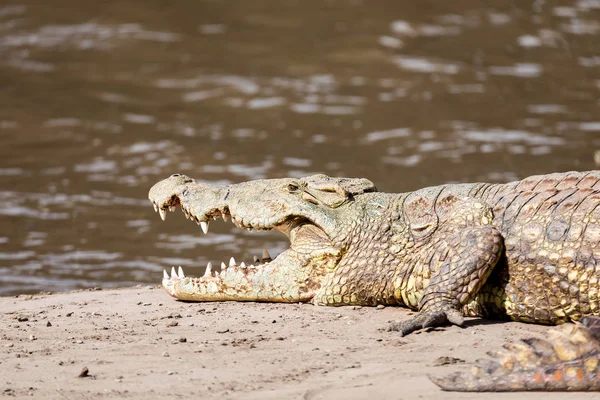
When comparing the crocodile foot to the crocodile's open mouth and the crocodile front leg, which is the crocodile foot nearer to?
the crocodile front leg

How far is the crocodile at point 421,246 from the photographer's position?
511cm

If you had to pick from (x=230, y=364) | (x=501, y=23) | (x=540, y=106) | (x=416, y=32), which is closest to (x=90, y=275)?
(x=230, y=364)

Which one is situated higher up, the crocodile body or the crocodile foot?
the crocodile body

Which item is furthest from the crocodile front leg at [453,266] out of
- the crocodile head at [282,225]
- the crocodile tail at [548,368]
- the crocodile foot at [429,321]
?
the crocodile tail at [548,368]

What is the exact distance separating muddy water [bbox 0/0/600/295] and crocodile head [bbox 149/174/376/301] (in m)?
2.60

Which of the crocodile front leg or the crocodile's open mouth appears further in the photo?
the crocodile's open mouth

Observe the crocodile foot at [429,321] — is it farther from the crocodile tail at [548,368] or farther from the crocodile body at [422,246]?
the crocodile tail at [548,368]

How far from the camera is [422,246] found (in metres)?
5.66

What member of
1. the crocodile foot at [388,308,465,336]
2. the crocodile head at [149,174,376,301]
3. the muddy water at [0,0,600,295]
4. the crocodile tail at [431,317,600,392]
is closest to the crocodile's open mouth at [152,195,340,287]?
the crocodile head at [149,174,376,301]

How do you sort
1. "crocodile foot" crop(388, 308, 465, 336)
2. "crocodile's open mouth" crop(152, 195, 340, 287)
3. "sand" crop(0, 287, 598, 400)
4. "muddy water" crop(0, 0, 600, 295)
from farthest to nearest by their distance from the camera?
"muddy water" crop(0, 0, 600, 295) < "crocodile's open mouth" crop(152, 195, 340, 287) < "crocodile foot" crop(388, 308, 465, 336) < "sand" crop(0, 287, 598, 400)

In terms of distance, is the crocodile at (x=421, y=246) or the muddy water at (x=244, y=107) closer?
the crocodile at (x=421, y=246)

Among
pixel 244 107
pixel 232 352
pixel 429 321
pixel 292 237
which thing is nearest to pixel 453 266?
pixel 429 321

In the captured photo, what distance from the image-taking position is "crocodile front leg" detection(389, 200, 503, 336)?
17.0 ft

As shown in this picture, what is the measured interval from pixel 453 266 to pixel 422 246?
1.33 ft
